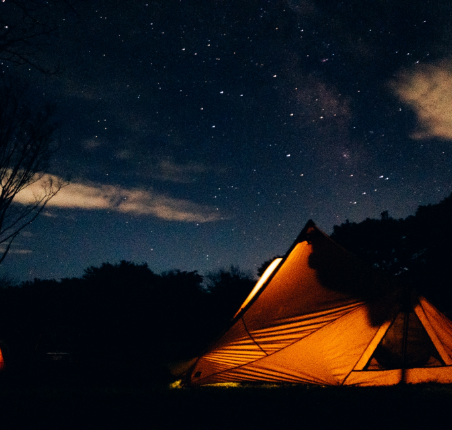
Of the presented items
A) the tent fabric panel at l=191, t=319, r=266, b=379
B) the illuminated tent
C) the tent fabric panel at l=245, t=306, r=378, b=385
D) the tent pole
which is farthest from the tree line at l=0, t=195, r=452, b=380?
the tent pole

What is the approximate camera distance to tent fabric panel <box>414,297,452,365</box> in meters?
4.04

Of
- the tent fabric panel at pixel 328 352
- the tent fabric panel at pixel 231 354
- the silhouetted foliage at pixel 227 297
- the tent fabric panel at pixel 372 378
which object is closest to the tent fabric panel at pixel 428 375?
the tent fabric panel at pixel 372 378

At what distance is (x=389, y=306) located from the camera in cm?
397

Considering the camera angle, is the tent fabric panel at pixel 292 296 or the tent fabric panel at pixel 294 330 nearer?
the tent fabric panel at pixel 294 330

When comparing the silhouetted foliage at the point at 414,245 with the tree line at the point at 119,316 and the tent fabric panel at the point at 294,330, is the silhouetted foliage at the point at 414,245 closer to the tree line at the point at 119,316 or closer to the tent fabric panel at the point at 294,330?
the tree line at the point at 119,316

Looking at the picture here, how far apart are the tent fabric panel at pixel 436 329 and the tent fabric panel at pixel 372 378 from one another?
73cm

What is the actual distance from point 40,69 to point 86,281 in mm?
10773

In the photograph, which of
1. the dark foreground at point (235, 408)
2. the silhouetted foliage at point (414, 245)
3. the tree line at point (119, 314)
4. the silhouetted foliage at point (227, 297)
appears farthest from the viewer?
the silhouetted foliage at point (414, 245)

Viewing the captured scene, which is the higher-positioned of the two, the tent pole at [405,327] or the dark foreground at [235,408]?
the tent pole at [405,327]

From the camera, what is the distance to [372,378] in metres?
3.80

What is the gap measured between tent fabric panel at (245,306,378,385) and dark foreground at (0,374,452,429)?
0.75ft

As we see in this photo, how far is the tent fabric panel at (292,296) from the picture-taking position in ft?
13.6

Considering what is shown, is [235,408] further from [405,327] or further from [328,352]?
[405,327]

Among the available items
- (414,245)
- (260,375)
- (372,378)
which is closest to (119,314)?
(260,375)
